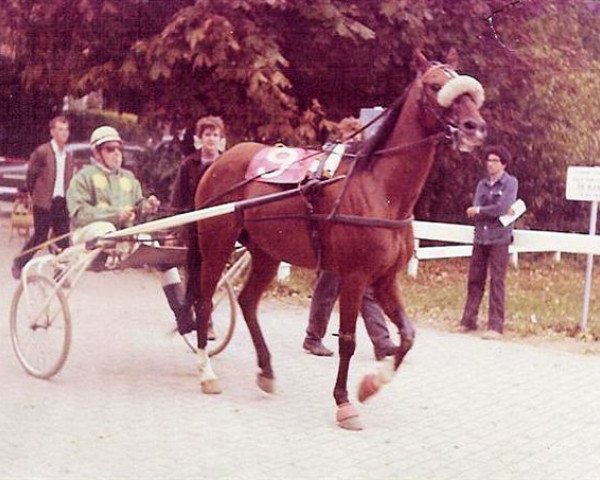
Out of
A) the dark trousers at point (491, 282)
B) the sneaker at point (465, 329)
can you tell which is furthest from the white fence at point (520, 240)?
the sneaker at point (465, 329)

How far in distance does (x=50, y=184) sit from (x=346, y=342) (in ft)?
11.0

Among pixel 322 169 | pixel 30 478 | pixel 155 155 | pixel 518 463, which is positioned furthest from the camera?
pixel 155 155

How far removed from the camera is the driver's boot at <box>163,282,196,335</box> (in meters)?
6.98

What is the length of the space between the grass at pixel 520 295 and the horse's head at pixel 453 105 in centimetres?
386

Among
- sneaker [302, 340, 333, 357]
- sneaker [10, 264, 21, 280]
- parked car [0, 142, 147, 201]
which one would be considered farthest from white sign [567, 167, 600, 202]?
sneaker [10, 264, 21, 280]

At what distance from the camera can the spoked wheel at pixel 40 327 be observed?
6.51 meters

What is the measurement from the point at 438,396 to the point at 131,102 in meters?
3.43

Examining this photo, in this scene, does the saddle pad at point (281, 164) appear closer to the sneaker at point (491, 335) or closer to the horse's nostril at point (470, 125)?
the horse's nostril at point (470, 125)

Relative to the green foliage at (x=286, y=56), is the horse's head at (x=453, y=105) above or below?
below

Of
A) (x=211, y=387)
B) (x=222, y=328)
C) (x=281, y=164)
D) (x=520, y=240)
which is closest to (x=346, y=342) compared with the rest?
(x=211, y=387)

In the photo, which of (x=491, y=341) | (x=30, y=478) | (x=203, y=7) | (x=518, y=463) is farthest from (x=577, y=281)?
(x=30, y=478)

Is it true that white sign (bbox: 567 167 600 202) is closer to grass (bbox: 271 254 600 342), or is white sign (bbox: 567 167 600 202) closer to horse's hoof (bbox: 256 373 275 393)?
grass (bbox: 271 254 600 342)

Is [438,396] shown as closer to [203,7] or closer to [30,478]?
[30,478]

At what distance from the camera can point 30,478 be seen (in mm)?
4570
